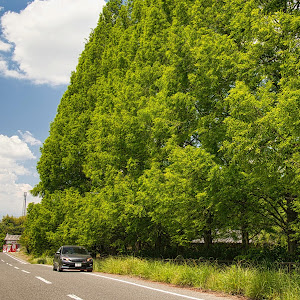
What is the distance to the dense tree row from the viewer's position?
32.4 feet

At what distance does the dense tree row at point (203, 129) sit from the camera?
32.4 feet

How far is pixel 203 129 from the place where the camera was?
42.2 ft

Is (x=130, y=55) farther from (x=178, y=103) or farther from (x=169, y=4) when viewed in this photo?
(x=178, y=103)

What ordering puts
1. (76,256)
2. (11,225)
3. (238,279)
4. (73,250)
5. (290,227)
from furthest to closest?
1. (11,225)
2. (73,250)
3. (76,256)
4. (290,227)
5. (238,279)

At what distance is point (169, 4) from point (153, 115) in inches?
318

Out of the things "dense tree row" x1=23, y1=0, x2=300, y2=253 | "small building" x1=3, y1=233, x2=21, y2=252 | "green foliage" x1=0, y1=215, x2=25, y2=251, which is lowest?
"small building" x1=3, y1=233, x2=21, y2=252

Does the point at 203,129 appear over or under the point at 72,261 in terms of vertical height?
over

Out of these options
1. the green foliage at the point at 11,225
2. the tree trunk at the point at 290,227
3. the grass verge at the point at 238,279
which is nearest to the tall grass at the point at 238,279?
the grass verge at the point at 238,279

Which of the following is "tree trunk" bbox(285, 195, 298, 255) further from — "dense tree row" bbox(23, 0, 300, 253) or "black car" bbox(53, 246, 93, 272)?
"black car" bbox(53, 246, 93, 272)

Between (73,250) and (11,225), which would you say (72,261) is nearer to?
(73,250)

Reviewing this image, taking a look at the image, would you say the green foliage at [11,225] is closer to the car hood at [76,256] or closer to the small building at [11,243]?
the small building at [11,243]

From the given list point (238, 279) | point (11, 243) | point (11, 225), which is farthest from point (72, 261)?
point (11, 225)

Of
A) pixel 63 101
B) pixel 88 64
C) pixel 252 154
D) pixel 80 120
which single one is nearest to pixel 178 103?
pixel 252 154

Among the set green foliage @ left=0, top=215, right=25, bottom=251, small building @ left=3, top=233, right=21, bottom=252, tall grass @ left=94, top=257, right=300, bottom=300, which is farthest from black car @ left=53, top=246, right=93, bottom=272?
green foliage @ left=0, top=215, right=25, bottom=251
